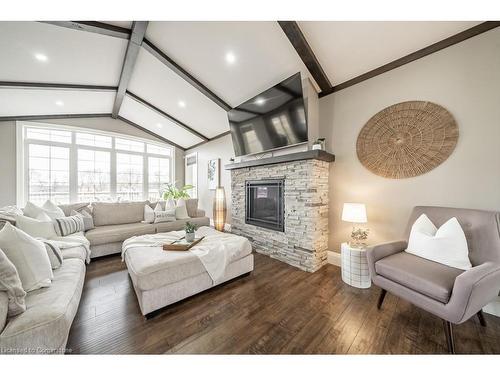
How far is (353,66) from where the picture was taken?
2.30m

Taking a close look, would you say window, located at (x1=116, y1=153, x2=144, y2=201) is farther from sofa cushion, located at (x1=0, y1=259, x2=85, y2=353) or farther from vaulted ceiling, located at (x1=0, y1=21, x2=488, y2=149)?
sofa cushion, located at (x1=0, y1=259, x2=85, y2=353)

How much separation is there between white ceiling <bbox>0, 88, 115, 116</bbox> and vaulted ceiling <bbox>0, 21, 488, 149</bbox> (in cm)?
1

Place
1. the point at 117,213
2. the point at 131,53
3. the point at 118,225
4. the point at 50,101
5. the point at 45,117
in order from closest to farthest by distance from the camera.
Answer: the point at 131,53 → the point at 118,225 → the point at 117,213 → the point at 50,101 → the point at 45,117

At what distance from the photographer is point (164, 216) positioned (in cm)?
360

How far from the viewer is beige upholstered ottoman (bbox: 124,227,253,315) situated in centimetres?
151

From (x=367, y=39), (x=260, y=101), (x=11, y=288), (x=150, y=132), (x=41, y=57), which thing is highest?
(x=41, y=57)

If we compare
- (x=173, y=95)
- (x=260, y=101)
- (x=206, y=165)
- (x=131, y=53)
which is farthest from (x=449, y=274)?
(x=206, y=165)

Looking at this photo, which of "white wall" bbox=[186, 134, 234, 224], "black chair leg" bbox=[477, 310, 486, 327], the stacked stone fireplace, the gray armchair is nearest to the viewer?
the gray armchair

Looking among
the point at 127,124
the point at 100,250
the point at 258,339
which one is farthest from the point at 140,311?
the point at 127,124

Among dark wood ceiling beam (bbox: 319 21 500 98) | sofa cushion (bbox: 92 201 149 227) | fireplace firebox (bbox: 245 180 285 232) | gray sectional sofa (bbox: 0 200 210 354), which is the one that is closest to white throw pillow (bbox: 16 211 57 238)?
gray sectional sofa (bbox: 0 200 210 354)

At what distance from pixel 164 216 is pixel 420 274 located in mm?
3795

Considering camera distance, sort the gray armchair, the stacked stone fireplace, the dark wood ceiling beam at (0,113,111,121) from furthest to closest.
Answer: the dark wood ceiling beam at (0,113,111,121), the stacked stone fireplace, the gray armchair

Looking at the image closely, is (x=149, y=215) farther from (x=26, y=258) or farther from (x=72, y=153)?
(x=72, y=153)
